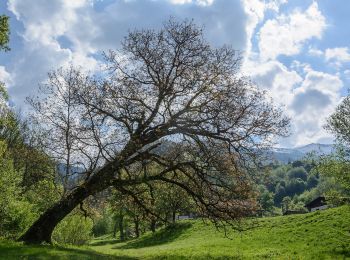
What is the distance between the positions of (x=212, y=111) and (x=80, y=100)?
29.0ft

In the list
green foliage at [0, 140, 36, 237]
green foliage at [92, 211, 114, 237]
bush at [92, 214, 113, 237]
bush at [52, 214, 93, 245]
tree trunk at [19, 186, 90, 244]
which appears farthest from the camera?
green foliage at [92, 211, 114, 237]

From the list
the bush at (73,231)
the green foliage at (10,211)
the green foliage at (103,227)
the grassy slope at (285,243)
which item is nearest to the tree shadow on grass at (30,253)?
the grassy slope at (285,243)

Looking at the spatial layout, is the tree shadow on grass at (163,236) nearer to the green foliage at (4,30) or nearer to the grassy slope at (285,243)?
the grassy slope at (285,243)

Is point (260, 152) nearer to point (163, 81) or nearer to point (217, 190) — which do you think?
point (217, 190)

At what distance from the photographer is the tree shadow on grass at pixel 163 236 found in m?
62.7

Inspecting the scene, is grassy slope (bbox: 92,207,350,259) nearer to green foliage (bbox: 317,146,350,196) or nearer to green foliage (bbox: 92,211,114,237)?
green foliage (bbox: 317,146,350,196)

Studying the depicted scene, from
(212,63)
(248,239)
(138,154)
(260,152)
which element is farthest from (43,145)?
(248,239)

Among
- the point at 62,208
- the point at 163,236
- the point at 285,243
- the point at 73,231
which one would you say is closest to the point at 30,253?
the point at 62,208

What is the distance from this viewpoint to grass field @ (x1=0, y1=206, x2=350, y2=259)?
2322 centimetres

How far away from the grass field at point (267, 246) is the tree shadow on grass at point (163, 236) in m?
3.20

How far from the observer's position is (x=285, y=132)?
84.2ft

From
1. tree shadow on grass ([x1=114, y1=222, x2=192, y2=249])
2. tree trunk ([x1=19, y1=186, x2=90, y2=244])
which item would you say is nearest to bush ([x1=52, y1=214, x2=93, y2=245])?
tree shadow on grass ([x1=114, y1=222, x2=192, y2=249])

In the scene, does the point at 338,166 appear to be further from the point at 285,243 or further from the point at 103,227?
the point at 103,227

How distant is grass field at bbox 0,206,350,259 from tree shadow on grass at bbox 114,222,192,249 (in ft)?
10.5
